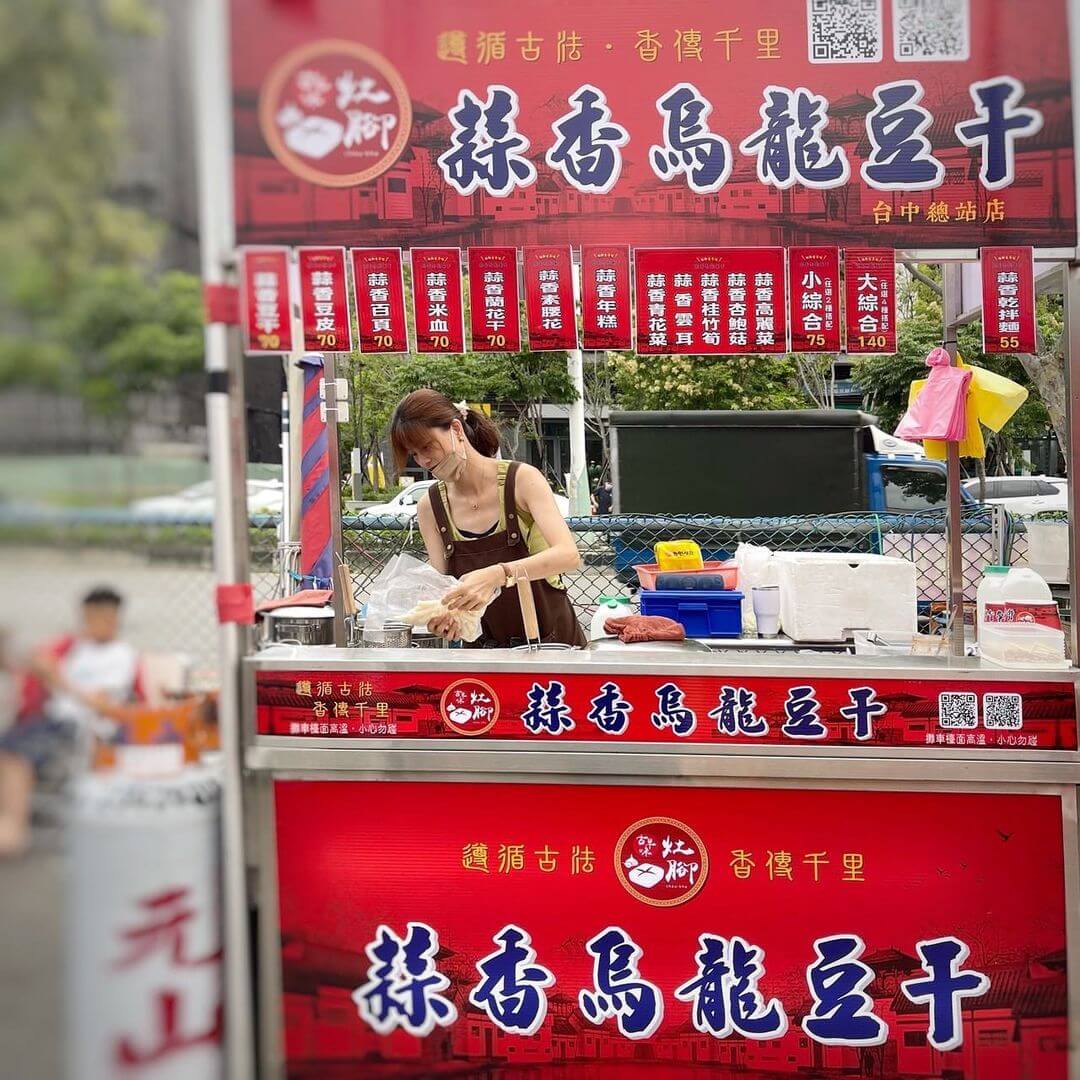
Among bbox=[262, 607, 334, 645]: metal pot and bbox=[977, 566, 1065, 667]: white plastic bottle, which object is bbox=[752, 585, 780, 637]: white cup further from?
bbox=[262, 607, 334, 645]: metal pot

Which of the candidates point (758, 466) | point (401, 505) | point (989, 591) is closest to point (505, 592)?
point (989, 591)

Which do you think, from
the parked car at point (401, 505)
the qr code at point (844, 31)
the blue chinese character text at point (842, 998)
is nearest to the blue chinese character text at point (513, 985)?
the blue chinese character text at point (842, 998)

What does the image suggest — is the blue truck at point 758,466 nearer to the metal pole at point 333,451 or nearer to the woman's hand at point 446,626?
the metal pole at point 333,451

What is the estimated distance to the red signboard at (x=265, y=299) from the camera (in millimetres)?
2207

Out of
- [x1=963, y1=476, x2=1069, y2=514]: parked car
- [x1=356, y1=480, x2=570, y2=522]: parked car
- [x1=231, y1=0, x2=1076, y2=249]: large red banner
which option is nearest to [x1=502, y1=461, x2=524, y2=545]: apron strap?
[x1=231, y1=0, x2=1076, y2=249]: large red banner

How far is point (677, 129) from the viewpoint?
7.68ft

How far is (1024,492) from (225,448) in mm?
9701

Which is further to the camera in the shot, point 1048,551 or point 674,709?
point 1048,551

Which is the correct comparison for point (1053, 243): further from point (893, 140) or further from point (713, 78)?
point (713, 78)

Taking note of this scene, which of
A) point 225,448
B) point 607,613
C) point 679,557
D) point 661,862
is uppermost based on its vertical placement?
point 225,448

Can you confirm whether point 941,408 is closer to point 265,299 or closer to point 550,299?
point 550,299

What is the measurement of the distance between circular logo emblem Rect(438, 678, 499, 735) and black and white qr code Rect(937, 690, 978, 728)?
1.00 m

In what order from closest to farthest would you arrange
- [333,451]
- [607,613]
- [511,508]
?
[511,508], [333,451], [607,613]

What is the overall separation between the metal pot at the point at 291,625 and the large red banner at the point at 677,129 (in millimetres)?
937
